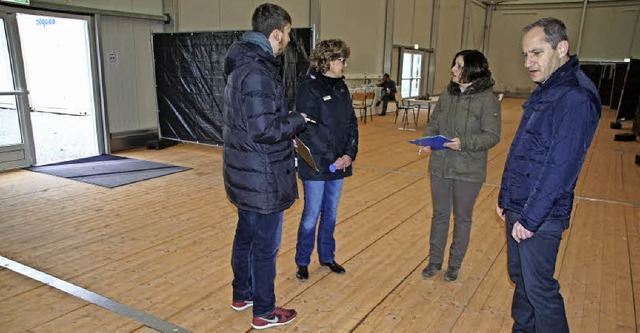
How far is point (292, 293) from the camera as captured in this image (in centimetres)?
268

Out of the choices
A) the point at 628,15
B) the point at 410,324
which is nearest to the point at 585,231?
the point at 410,324

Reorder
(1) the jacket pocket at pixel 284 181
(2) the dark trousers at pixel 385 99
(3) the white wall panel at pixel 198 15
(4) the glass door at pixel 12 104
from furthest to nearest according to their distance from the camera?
1. (2) the dark trousers at pixel 385 99
2. (3) the white wall panel at pixel 198 15
3. (4) the glass door at pixel 12 104
4. (1) the jacket pocket at pixel 284 181

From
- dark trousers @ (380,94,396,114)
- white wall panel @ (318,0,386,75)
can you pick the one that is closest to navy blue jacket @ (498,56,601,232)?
white wall panel @ (318,0,386,75)

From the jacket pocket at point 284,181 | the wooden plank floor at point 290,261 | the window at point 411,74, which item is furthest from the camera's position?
the window at point 411,74

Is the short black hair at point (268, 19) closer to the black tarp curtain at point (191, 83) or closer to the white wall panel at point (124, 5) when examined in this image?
the black tarp curtain at point (191, 83)

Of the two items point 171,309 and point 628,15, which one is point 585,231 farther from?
point 628,15

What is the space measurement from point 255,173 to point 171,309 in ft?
3.48

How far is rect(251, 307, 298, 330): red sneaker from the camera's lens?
2.27 meters

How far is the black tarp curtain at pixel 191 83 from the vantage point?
20.7 feet

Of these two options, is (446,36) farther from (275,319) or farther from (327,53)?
(275,319)

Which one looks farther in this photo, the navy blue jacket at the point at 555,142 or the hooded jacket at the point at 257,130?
the hooded jacket at the point at 257,130

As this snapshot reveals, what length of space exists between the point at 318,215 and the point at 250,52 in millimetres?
1151

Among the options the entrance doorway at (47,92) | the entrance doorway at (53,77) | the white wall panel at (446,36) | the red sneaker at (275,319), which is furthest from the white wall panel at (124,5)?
the white wall panel at (446,36)

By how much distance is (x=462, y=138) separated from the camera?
251 cm
